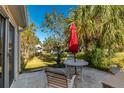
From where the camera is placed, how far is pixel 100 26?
7.95m

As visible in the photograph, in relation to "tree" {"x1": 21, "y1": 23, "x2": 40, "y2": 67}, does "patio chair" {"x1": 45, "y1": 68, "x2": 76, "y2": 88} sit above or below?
below

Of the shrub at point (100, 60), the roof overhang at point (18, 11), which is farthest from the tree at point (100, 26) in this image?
the roof overhang at point (18, 11)

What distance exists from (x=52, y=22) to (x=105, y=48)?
5.69 metres

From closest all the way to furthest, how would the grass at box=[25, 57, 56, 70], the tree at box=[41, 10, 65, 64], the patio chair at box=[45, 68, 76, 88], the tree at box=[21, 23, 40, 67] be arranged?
the patio chair at box=[45, 68, 76, 88] < the grass at box=[25, 57, 56, 70] < the tree at box=[21, 23, 40, 67] < the tree at box=[41, 10, 65, 64]

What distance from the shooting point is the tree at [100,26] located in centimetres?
784

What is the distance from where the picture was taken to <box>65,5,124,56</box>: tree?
7.84 metres

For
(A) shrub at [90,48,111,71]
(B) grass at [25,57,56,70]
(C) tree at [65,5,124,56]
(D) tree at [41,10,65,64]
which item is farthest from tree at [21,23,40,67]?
(A) shrub at [90,48,111,71]

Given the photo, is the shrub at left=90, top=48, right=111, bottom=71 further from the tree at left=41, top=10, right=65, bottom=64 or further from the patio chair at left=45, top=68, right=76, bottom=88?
the tree at left=41, top=10, right=65, bottom=64

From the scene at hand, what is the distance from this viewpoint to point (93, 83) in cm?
561

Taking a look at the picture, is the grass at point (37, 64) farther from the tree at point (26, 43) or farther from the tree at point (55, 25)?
the tree at point (55, 25)

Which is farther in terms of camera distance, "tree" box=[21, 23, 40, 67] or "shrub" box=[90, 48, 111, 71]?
"tree" box=[21, 23, 40, 67]

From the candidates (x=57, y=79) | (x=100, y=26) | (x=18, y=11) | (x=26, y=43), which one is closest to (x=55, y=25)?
(x=26, y=43)

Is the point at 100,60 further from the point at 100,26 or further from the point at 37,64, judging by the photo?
the point at 37,64
